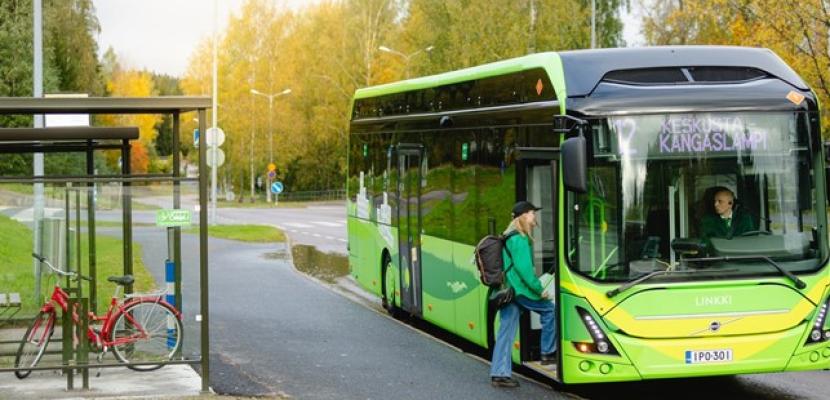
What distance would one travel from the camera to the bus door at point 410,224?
1545 cm

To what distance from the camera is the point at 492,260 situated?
11.3 metres

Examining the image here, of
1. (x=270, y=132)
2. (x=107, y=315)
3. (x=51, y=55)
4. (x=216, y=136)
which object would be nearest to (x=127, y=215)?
(x=107, y=315)

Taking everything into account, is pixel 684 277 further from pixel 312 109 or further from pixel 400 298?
pixel 312 109

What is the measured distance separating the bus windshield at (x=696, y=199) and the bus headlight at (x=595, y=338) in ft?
1.03

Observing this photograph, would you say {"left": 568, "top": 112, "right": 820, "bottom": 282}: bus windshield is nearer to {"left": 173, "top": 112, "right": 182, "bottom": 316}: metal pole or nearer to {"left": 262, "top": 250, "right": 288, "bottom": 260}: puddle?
{"left": 173, "top": 112, "right": 182, "bottom": 316}: metal pole

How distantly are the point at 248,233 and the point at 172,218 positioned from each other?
1123 inches

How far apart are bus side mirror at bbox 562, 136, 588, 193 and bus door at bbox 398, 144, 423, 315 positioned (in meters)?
5.41

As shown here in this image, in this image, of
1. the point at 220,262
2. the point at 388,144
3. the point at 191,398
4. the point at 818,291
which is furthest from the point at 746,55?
the point at 220,262

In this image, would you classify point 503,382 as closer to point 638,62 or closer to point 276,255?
point 638,62

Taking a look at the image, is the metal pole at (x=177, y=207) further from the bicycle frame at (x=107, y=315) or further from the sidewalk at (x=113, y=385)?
the sidewalk at (x=113, y=385)

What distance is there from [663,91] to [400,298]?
275 inches

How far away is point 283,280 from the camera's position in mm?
24000

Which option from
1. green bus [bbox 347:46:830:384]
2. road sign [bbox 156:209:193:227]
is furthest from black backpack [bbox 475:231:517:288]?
road sign [bbox 156:209:193:227]

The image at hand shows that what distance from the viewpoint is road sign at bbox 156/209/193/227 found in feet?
36.8
